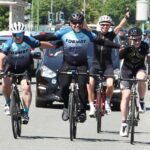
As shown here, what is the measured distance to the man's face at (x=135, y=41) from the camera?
12.4 metres

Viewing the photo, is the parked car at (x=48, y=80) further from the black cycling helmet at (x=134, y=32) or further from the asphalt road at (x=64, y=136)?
the black cycling helmet at (x=134, y=32)

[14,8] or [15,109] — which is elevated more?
[15,109]

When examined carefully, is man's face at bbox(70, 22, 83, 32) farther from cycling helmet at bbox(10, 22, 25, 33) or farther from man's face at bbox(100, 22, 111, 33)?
man's face at bbox(100, 22, 111, 33)

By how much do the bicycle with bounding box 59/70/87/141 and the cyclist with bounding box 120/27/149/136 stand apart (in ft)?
2.36

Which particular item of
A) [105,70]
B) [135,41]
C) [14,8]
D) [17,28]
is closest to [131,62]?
[135,41]

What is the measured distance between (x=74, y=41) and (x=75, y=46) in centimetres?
8

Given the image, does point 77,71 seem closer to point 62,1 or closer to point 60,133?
point 60,133

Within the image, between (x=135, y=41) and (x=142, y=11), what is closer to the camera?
(x=135, y=41)

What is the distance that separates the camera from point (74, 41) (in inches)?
495

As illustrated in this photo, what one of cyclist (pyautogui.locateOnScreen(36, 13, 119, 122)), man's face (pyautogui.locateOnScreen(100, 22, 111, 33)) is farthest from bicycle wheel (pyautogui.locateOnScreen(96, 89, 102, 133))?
man's face (pyautogui.locateOnScreen(100, 22, 111, 33))

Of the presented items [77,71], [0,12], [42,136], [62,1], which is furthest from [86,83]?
[62,1]

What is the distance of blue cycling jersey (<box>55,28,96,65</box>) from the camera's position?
1259 centimetres

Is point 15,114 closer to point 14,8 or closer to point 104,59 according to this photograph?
point 104,59

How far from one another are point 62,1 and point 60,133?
115686mm
